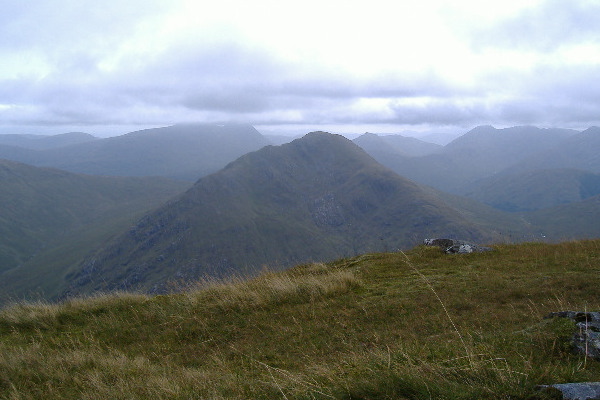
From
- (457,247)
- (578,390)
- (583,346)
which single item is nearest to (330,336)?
(583,346)

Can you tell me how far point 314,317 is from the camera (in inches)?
384

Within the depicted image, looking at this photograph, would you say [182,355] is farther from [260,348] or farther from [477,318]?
[477,318]

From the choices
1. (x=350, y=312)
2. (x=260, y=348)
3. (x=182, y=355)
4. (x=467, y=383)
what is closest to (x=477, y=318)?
(x=350, y=312)

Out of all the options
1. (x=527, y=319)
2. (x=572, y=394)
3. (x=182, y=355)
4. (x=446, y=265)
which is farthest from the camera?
(x=446, y=265)

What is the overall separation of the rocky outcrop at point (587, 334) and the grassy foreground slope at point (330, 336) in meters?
0.17

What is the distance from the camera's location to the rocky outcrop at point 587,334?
18.8ft

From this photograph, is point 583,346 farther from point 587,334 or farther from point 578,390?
point 578,390

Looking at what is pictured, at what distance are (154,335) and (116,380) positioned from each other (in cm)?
288

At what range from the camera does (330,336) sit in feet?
28.1

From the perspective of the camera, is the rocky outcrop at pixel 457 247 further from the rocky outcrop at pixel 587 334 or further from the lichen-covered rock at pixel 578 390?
the lichen-covered rock at pixel 578 390

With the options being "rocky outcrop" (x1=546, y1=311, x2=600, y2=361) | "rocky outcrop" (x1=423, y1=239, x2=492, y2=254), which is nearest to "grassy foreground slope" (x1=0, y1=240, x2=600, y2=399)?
"rocky outcrop" (x1=546, y1=311, x2=600, y2=361)

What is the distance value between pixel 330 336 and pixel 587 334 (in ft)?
15.5

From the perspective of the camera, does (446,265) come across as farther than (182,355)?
Yes

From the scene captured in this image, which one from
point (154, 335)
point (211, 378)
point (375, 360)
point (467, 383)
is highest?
point (467, 383)
